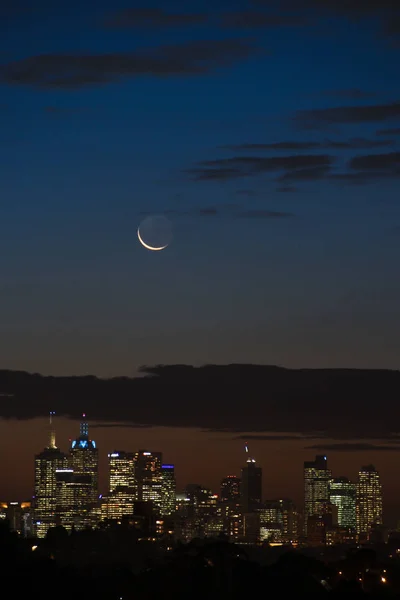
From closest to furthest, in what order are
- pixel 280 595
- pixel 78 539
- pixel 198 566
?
1. pixel 280 595
2. pixel 198 566
3. pixel 78 539

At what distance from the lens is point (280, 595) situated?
85125 millimetres

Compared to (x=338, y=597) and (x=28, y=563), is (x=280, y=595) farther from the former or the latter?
(x=28, y=563)

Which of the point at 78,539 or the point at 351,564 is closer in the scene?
the point at 351,564

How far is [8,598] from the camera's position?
229ft

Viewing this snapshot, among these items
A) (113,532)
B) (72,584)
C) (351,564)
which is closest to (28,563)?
(72,584)

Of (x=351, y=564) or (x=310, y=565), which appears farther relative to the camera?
(x=351, y=564)

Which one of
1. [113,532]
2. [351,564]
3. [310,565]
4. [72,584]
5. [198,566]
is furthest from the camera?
[113,532]

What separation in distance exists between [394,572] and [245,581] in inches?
1283

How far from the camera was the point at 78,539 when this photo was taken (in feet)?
563

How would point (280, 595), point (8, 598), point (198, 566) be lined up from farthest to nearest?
point (198, 566) < point (280, 595) < point (8, 598)

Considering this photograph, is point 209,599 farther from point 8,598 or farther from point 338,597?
point 8,598

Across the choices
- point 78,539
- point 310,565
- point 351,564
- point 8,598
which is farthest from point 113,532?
point 8,598

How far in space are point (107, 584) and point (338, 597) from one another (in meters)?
17.1

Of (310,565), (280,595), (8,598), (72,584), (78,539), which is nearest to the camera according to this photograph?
(8,598)
